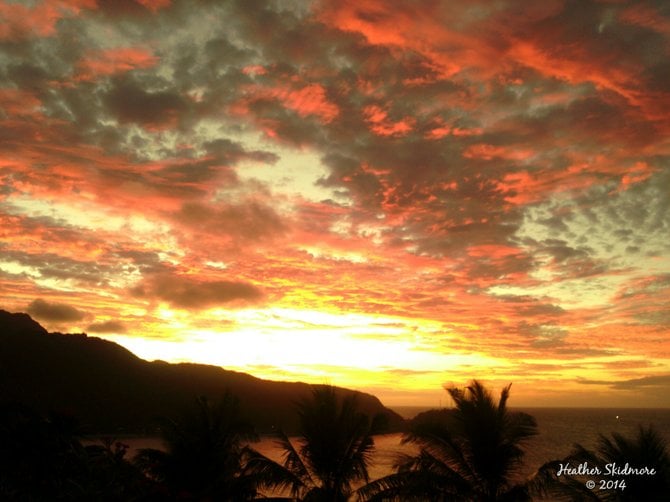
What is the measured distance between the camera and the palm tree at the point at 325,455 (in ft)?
54.3

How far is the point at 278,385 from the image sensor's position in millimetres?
144125

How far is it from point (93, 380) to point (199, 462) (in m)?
89.5

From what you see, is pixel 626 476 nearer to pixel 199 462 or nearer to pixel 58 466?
→ pixel 199 462

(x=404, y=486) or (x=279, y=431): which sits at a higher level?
(x=279, y=431)

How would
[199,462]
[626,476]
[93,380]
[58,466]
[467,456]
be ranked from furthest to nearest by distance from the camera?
[93,380], [199,462], [467,456], [58,466], [626,476]

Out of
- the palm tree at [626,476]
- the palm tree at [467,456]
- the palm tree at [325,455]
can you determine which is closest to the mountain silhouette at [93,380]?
the palm tree at [325,455]

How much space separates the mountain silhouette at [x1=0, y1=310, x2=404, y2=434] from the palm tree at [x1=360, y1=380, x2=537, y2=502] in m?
60.1

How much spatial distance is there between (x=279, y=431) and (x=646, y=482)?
35.3 ft

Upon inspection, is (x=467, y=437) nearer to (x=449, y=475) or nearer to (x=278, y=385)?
(x=449, y=475)

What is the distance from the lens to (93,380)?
94812 millimetres

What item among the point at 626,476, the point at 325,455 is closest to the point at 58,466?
the point at 325,455

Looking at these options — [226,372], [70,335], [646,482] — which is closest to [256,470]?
[646,482]

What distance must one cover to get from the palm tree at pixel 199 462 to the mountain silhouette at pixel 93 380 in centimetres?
5891

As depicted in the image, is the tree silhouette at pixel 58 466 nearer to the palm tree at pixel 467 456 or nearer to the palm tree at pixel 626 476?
the palm tree at pixel 467 456
